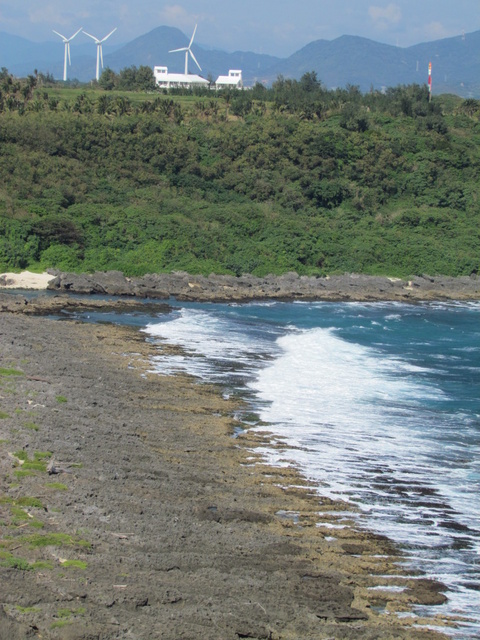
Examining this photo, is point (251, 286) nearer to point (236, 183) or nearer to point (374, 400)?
point (236, 183)

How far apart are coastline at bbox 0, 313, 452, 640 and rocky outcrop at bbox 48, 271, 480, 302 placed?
25.1 metres

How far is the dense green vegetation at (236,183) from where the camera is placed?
56219mm

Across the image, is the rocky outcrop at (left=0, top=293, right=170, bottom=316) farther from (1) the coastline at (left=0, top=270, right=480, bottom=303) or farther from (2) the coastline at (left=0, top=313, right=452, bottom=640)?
(2) the coastline at (left=0, top=313, right=452, bottom=640)

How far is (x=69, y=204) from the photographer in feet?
197

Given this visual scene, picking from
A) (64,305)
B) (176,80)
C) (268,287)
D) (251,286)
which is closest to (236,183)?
(251,286)

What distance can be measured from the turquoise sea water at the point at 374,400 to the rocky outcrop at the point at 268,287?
267cm

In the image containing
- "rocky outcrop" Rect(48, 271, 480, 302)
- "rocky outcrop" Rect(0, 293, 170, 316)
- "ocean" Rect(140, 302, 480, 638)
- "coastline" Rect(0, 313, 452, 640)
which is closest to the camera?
"coastline" Rect(0, 313, 452, 640)

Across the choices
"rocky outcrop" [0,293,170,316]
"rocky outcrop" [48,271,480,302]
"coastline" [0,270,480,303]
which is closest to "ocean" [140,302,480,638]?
"rocky outcrop" [0,293,170,316]

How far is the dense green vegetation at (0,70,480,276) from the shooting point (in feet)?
184

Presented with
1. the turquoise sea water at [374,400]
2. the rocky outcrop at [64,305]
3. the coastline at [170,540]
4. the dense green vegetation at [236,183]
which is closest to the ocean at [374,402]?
the turquoise sea water at [374,400]

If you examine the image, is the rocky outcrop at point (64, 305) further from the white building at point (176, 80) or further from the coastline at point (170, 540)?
the white building at point (176, 80)

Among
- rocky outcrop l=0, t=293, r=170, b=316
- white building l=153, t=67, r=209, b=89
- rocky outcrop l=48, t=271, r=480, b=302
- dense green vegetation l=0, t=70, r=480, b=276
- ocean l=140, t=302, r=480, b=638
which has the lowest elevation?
ocean l=140, t=302, r=480, b=638

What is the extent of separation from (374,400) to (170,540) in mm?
13842

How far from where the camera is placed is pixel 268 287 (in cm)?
5216
